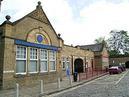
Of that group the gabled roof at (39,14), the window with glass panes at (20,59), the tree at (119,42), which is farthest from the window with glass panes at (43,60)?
the tree at (119,42)

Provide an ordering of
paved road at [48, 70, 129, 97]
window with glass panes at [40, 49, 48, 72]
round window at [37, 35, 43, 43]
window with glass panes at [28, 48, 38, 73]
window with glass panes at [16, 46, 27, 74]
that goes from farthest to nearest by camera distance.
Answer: window with glass panes at [40, 49, 48, 72], round window at [37, 35, 43, 43], window with glass panes at [28, 48, 38, 73], window with glass panes at [16, 46, 27, 74], paved road at [48, 70, 129, 97]

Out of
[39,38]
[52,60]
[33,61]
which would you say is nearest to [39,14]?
[39,38]

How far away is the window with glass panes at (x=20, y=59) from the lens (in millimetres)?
17656

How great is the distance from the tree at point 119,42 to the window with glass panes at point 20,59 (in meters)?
71.0

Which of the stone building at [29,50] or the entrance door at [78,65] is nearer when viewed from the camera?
the stone building at [29,50]

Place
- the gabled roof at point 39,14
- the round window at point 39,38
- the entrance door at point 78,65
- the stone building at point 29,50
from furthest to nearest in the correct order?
the entrance door at point 78,65 < the round window at point 39,38 < the gabled roof at point 39,14 < the stone building at point 29,50

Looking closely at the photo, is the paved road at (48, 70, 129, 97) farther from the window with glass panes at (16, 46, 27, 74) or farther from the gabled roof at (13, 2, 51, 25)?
the gabled roof at (13, 2, 51, 25)

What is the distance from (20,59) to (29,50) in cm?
147

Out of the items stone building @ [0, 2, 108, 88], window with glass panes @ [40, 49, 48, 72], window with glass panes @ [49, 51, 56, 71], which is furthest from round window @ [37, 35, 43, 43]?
window with glass panes @ [49, 51, 56, 71]

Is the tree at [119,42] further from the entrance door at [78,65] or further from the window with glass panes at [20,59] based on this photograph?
the window with glass panes at [20,59]

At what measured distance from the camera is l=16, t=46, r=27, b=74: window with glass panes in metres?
17.7

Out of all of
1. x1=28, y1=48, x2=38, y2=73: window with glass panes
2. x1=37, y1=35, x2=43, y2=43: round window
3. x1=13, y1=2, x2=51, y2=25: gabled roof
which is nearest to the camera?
x1=28, y1=48, x2=38, y2=73: window with glass panes

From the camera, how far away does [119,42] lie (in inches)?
3381

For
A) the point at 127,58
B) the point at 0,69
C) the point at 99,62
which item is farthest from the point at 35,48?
the point at 127,58
